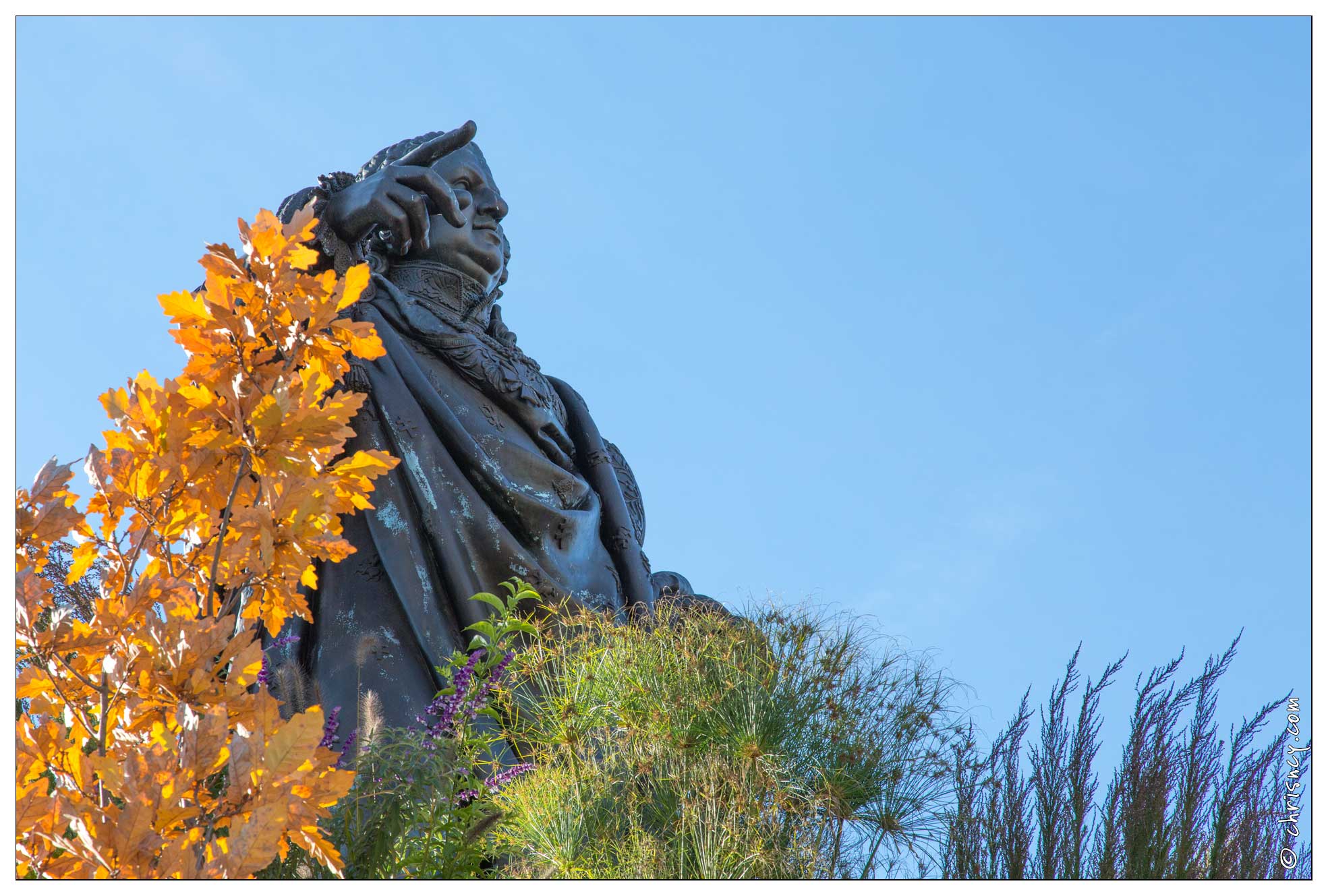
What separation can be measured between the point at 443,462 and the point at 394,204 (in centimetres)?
110

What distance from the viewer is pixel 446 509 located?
611 cm

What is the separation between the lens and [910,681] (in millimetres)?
4289

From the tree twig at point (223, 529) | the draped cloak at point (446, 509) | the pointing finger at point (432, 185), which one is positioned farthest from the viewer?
the pointing finger at point (432, 185)

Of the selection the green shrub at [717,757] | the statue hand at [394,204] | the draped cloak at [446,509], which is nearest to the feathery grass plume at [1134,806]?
the green shrub at [717,757]

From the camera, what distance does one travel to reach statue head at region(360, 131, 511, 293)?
7047 mm

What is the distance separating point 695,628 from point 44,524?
2.19 metres

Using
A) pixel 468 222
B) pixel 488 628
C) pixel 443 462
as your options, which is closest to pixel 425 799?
pixel 488 628

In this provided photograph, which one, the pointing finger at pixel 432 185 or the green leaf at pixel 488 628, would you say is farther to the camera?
the pointing finger at pixel 432 185

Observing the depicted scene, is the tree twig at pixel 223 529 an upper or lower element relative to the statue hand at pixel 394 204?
lower

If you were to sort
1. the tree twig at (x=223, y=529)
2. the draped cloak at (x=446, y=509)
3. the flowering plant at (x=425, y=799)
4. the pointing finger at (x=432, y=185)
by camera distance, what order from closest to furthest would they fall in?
1. the tree twig at (x=223, y=529)
2. the flowering plant at (x=425, y=799)
3. the draped cloak at (x=446, y=509)
4. the pointing finger at (x=432, y=185)

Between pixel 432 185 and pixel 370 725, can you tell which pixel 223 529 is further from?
pixel 432 185

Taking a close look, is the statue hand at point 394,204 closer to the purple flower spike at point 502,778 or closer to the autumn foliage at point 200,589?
the purple flower spike at point 502,778

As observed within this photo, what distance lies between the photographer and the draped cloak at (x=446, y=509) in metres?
5.80
